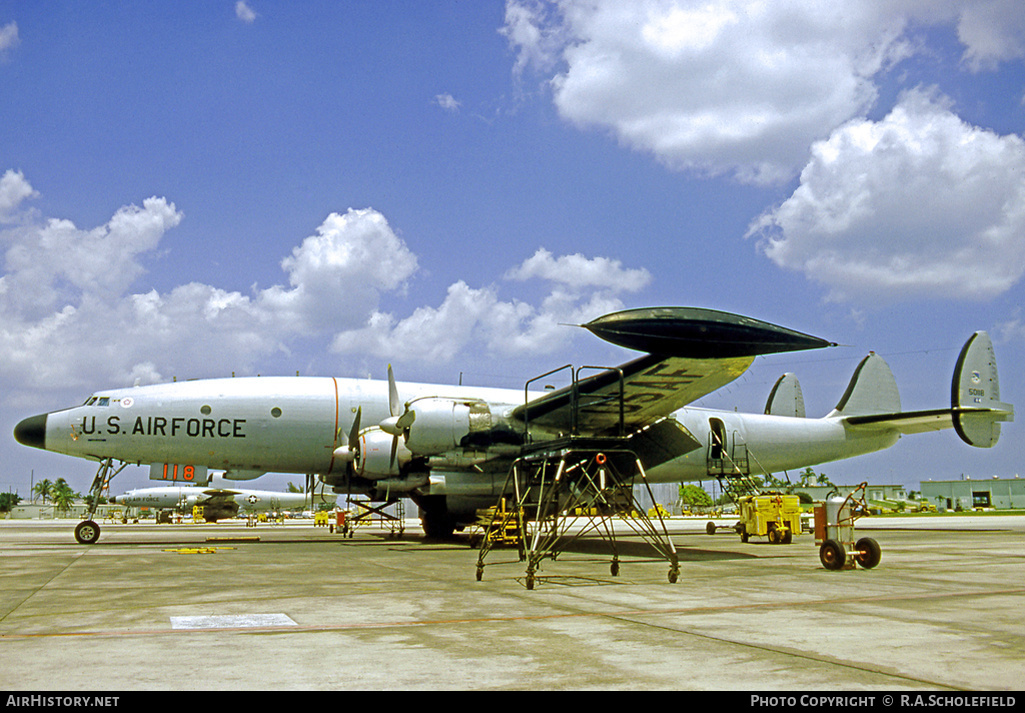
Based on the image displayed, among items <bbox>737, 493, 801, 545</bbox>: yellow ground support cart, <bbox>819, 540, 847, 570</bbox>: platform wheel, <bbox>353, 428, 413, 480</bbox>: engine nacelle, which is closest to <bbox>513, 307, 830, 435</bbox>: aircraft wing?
<bbox>819, 540, 847, 570</bbox>: platform wheel

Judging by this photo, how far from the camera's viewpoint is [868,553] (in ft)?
36.9

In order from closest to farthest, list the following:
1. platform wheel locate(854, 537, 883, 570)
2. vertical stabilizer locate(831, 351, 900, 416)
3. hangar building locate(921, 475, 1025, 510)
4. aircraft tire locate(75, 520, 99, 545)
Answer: platform wheel locate(854, 537, 883, 570), aircraft tire locate(75, 520, 99, 545), vertical stabilizer locate(831, 351, 900, 416), hangar building locate(921, 475, 1025, 510)

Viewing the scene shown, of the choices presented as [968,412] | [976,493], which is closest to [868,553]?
[968,412]

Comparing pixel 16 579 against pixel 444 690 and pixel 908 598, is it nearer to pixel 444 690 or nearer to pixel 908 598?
pixel 444 690

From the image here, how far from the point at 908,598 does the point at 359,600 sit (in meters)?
6.05

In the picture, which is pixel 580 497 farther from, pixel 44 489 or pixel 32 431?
pixel 44 489

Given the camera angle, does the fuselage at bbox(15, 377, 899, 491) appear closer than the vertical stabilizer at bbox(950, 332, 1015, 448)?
Yes

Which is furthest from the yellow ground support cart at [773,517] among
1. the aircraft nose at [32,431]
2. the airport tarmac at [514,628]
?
the aircraft nose at [32,431]

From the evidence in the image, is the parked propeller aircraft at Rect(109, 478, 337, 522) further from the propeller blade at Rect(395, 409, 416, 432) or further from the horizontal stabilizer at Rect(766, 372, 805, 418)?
the propeller blade at Rect(395, 409, 416, 432)

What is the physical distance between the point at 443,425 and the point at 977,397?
17.2 meters

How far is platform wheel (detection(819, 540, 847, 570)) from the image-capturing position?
1106cm

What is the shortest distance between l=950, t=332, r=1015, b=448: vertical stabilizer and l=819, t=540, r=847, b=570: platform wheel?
13.8 m

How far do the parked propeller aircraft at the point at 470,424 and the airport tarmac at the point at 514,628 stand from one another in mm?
3680

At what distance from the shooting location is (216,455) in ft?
65.4
